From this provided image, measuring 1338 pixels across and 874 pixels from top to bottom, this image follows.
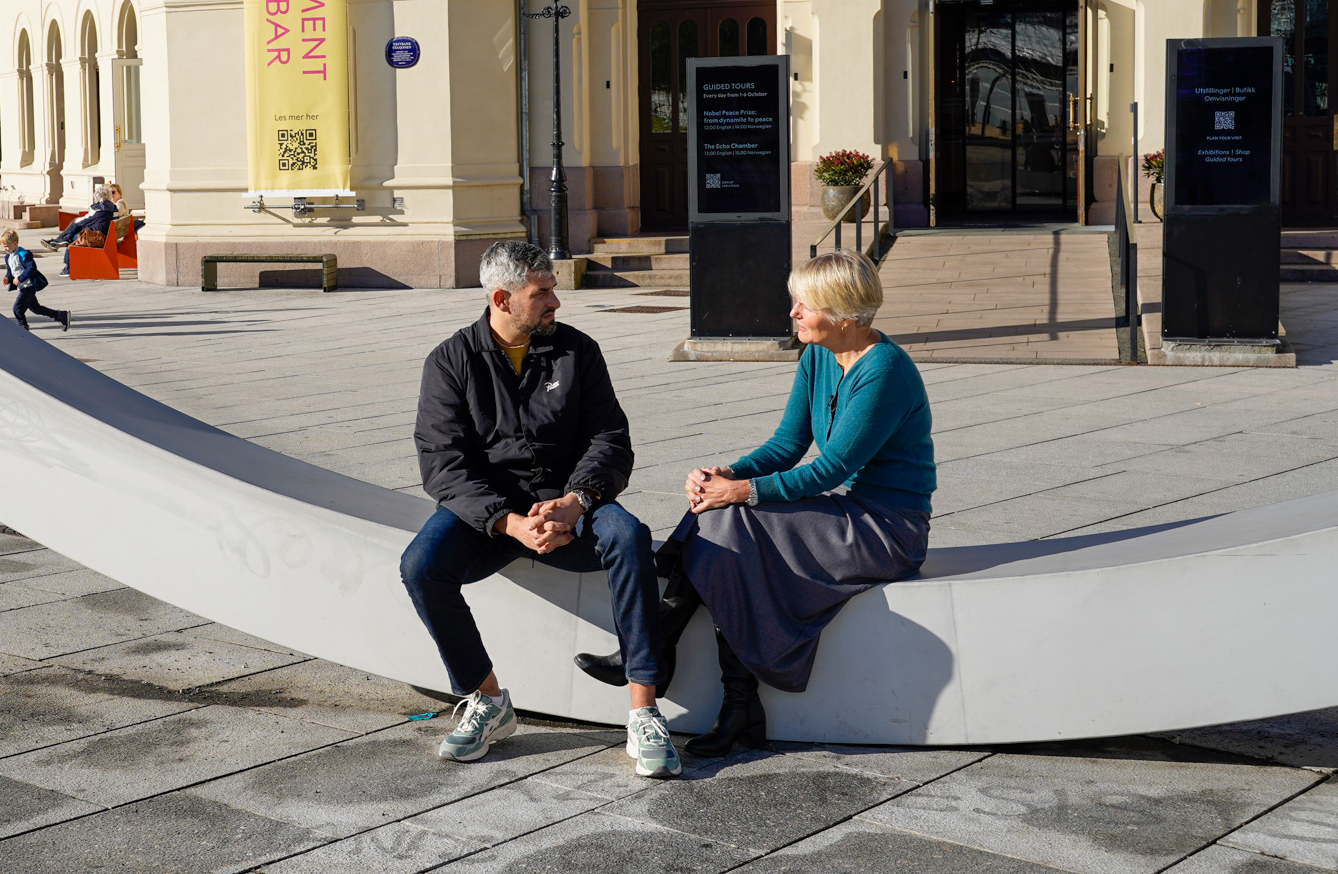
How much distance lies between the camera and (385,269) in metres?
18.4

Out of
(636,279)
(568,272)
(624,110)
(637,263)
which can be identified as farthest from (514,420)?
(624,110)

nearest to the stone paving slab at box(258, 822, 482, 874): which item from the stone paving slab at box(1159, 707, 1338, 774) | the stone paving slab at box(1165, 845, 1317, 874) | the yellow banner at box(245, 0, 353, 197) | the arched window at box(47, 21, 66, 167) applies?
the stone paving slab at box(1165, 845, 1317, 874)

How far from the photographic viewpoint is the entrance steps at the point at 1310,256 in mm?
16672

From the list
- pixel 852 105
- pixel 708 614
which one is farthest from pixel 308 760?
pixel 852 105

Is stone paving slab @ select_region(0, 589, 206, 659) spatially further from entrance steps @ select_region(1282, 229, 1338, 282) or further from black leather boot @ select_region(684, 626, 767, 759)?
entrance steps @ select_region(1282, 229, 1338, 282)

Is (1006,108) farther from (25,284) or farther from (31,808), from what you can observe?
(31,808)

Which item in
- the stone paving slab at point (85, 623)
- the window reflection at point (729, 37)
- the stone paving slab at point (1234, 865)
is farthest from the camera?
the window reflection at point (729, 37)

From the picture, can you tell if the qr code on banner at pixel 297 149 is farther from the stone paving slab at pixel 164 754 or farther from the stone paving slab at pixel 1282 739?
the stone paving slab at pixel 1282 739

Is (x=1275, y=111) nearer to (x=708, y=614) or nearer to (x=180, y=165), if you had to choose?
Answer: (x=708, y=614)

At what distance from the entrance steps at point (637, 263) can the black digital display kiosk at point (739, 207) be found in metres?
5.99

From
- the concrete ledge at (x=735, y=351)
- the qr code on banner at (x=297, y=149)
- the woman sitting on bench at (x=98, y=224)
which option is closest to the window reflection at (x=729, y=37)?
the qr code on banner at (x=297, y=149)

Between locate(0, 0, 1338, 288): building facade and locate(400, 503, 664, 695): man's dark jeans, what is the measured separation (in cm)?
1433

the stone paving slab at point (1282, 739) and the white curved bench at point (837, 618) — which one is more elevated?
the white curved bench at point (837, 618)

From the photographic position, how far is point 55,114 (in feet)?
105
